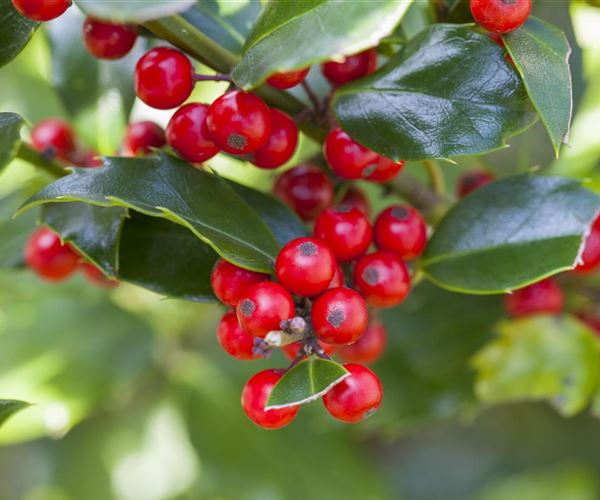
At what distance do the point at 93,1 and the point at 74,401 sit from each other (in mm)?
1056

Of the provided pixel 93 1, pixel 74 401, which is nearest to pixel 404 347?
pixel 74 401

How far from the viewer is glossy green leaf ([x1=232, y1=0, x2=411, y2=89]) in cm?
68

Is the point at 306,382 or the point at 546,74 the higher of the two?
the point at 546,74

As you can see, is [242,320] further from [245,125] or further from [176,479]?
[176,479]

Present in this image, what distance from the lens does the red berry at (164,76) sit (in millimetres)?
861

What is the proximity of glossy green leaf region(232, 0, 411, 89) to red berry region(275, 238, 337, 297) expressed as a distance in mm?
168

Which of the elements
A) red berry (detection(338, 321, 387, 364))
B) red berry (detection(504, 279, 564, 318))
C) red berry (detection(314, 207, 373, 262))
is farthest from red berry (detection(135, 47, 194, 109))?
red berry (detection(504, 279, 564, 318))

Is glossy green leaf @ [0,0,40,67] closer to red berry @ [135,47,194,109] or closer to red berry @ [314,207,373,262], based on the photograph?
red berry @ [135,47,194,109]

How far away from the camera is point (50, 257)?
114 cm

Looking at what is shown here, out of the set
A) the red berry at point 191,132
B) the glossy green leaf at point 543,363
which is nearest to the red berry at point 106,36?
the red berry at point 191,132

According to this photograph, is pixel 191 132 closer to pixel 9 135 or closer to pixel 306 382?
pixel 9 135

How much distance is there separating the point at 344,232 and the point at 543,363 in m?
0.59

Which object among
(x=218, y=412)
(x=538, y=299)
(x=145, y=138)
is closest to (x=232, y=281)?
(x=145, y=138)

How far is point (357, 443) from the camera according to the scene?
196 centimetres
